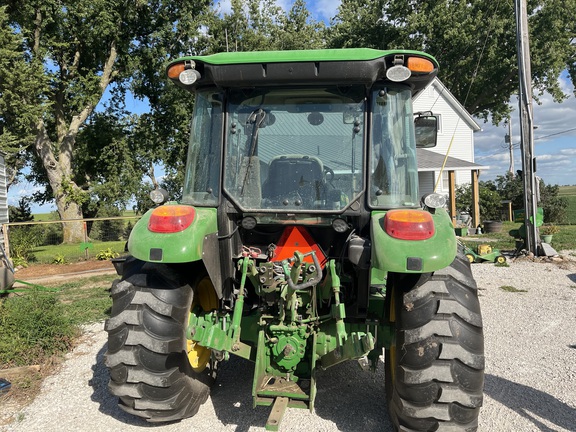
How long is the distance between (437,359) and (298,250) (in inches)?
44.4

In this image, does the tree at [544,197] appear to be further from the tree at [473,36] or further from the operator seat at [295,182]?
the operator seat at [295,182]

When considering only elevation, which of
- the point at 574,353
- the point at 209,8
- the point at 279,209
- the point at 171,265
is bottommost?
the point at 574,353

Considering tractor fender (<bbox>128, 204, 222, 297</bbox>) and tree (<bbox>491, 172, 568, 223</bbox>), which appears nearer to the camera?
tractor fender (<bbox>128, 204, 222, 297</bbox>)

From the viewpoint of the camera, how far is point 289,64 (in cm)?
306

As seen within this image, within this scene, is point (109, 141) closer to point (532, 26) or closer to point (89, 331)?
Result: point (89, 331)

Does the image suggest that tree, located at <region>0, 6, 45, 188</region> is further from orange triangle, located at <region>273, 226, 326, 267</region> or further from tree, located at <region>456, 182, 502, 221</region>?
tree, located at <region>456, 182, 502, 221</region>

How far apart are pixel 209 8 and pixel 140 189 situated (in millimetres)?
9160

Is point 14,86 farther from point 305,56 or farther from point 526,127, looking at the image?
point 305,56

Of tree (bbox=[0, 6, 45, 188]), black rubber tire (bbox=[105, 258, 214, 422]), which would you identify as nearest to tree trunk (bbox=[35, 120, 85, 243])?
tree (bbox=[0, 6, 45, 188])

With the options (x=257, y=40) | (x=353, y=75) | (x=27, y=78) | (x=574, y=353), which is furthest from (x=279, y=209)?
(x=257, y=40)

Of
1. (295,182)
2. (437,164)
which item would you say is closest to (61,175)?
(437,164)

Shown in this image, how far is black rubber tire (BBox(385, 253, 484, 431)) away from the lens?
8.88ft

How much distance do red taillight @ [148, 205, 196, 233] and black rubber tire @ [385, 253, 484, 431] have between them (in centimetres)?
143

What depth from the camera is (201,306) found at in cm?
370
